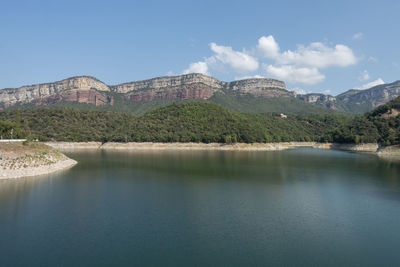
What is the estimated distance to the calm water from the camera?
1752cm

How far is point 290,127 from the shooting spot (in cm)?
14625

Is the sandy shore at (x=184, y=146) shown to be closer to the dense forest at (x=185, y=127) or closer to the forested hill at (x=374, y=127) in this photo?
the dense forest at (x=185, y=127)

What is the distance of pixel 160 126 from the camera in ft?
380

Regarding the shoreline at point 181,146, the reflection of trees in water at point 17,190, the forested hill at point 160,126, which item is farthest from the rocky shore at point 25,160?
the forested hill at point 160,126

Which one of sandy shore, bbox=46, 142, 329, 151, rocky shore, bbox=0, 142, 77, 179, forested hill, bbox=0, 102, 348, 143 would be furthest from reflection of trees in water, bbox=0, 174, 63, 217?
forested hill, bbox=0, 102, 348, 143

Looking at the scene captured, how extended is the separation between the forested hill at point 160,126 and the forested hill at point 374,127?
2607 cm

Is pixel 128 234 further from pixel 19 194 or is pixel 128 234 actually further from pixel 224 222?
pixel 19 194

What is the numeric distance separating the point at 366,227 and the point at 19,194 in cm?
3350

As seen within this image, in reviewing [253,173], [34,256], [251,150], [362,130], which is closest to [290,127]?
[362,130]

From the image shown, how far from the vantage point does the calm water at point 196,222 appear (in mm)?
17516

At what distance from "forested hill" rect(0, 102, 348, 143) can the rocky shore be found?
60.9m

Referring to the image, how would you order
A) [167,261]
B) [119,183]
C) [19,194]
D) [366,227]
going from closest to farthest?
1. [167,261]
2. [366,227]
3. [19,194]
4. [119,183]

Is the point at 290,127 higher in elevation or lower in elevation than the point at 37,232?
→ higher

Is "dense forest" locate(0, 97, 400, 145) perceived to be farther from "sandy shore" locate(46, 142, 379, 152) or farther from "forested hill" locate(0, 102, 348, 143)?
"sandy shore" locate(46, 142, 379, 152)
